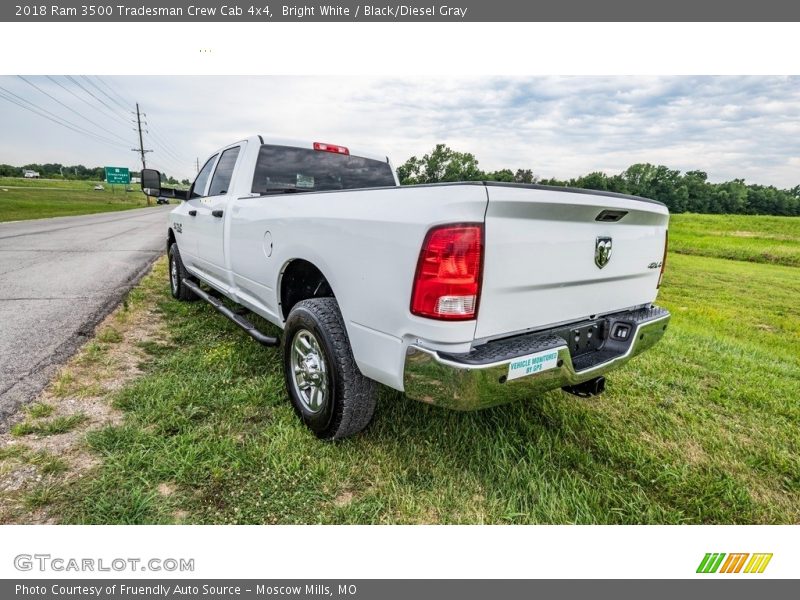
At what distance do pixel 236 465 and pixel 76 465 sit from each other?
86cm

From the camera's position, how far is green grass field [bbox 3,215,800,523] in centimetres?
214

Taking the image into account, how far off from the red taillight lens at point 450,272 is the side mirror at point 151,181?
14.9 ft

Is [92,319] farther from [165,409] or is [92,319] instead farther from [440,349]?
[440,349]

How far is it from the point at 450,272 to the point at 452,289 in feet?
0.23

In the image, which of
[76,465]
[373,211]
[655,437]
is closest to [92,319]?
[76,465]

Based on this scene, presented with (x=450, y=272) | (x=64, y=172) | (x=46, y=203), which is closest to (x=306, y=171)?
(x=450, y=272)

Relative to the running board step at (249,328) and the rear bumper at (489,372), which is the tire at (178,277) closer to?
the running board step at (249,328)

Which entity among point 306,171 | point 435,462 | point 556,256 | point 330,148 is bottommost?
point 435,462

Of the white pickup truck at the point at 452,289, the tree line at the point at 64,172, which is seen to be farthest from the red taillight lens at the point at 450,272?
the tree line at the point at 64,172

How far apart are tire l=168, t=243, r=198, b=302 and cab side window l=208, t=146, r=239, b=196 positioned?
1.57 meters

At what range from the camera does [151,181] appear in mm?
5141

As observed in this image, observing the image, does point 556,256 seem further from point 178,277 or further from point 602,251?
point 178,277

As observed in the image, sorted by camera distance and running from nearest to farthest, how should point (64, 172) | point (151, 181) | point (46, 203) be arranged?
point (151, 181) < point (46, 203) < point (64, 172)

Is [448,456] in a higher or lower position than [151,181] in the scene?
lower
